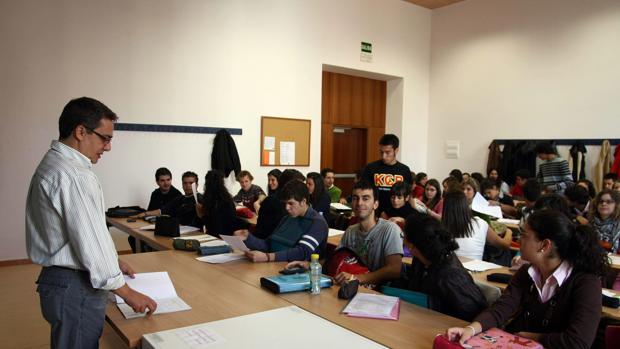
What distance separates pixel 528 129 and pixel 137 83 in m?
6.76

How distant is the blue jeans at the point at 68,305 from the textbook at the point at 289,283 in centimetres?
83

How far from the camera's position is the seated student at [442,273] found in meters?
2.11

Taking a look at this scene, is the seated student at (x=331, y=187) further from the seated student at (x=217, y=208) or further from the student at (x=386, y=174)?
the seated student at (x=217, y=208)

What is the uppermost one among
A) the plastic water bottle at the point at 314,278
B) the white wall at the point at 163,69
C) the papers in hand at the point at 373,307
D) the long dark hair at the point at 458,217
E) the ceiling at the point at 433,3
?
the ceiling at the point at 433,3

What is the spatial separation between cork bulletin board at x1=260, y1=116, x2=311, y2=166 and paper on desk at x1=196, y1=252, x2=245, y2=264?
187 inches

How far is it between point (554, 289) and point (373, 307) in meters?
0.76

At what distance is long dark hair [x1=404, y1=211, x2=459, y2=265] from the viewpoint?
2186mm

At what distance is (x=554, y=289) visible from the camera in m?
1.92

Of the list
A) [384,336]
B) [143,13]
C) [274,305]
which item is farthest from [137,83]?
[384,336]

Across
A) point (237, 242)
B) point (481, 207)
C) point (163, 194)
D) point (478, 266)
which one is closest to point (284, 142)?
point (163, 194)

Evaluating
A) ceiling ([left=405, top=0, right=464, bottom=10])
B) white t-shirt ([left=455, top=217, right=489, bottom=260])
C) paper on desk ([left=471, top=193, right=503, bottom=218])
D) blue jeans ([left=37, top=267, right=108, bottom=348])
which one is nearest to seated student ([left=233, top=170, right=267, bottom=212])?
paper on desk ([left=471, top=193, right=503, bottom=218])

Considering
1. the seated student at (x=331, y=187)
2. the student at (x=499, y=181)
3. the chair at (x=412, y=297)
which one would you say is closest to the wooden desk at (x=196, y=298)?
the chair at (x=412, y=297)

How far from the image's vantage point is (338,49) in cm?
858

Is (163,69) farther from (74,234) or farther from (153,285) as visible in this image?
(74,234)
